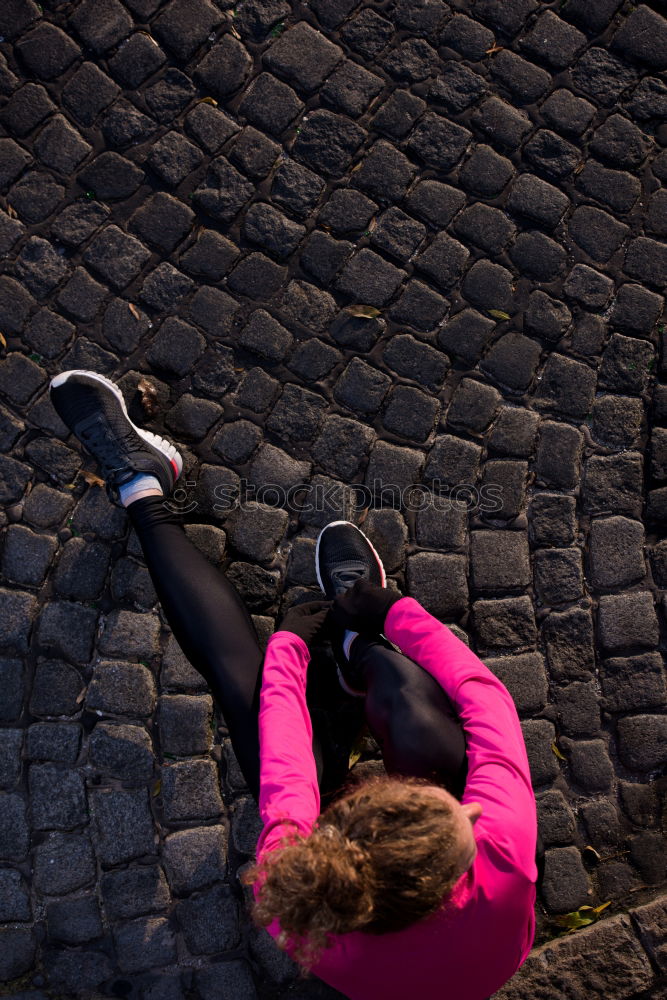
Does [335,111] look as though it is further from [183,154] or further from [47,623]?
[47,623]

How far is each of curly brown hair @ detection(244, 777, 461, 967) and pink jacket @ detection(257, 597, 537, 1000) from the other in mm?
137

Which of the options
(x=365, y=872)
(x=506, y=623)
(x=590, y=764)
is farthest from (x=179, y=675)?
(x=590, y=764)

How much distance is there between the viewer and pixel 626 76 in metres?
3.90

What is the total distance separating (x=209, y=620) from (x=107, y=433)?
109cm

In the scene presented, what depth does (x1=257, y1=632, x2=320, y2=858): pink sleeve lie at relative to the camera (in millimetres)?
2391

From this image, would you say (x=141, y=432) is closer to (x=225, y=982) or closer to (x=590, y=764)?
(x=225, y=982)

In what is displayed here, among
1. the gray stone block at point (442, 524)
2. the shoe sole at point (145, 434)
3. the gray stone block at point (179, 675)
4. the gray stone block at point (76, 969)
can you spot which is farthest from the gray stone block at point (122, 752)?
the gray stone block at point (442, 524)

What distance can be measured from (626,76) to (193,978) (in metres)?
5.07

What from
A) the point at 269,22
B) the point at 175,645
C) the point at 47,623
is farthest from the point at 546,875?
the point at 269,22

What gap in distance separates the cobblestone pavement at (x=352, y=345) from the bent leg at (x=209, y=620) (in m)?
0.30

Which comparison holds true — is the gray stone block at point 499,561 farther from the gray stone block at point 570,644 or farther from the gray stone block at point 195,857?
the gray stone block at point 195,857

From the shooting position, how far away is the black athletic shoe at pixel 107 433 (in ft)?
11.4

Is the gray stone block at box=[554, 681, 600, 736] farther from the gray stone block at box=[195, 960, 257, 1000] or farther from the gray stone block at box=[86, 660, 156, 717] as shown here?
the gray stone block at box=[86, 660, 156, 717]

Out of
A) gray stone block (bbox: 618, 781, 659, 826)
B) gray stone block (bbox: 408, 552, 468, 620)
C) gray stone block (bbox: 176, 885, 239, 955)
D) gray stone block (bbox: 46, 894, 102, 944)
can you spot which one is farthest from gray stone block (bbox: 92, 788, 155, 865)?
gray stone block (bbox: 618, 781, 659, 826)
